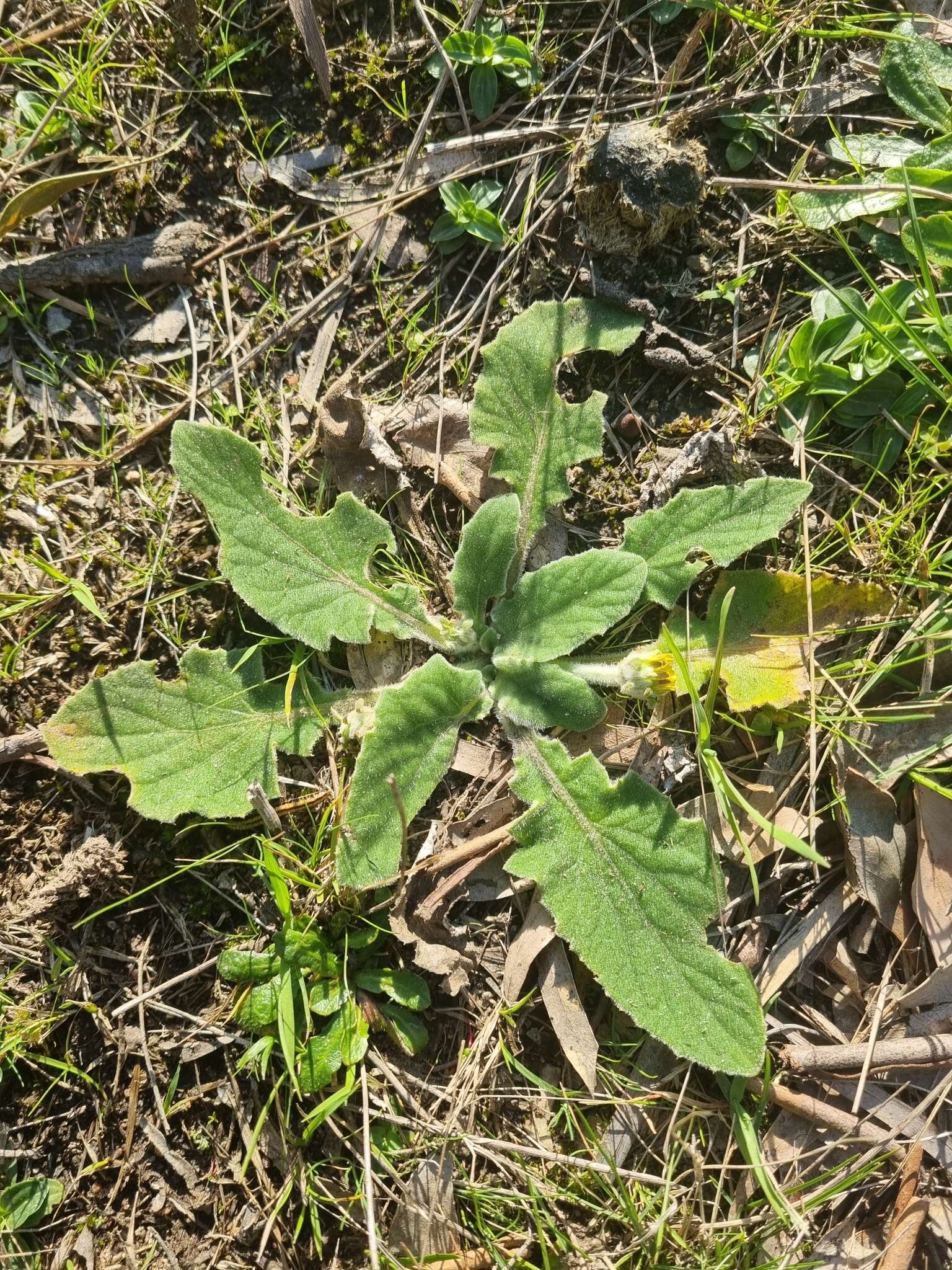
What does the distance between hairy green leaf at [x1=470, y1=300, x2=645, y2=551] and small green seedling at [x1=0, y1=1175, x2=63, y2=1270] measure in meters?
2.47

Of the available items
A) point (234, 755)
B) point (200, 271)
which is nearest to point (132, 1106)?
point (234, 755)

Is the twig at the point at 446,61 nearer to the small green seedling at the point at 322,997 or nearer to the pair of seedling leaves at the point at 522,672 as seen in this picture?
the pair of seedling leaves at the point at 522,672

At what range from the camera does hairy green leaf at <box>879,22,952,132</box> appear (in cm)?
277

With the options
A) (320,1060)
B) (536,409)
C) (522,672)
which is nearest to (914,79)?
(536,409)

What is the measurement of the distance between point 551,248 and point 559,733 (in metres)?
1.65

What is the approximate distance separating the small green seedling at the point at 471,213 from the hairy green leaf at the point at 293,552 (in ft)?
3.37

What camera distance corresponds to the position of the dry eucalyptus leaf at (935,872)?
2578 mm

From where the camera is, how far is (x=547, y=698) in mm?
2652

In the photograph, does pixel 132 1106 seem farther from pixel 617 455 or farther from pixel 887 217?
pixel 887 217

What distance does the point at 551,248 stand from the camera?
2.89 meters

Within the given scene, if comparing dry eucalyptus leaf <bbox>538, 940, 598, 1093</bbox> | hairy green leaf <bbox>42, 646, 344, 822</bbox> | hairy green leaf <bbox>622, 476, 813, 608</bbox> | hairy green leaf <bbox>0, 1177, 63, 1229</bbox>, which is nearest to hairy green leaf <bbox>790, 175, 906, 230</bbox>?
hairy green leaf <bbox>622, 476, 813, 608</bbox>

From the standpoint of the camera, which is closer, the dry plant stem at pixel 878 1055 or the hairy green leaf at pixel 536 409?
the dry plant stem at pixel 878 1055

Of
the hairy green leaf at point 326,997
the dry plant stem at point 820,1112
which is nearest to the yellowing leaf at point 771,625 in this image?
the dry plant stem at point 820,1112

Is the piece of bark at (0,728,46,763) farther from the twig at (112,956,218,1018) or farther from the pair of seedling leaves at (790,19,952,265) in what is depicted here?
the pair of seedling leaves at (790,19,952,265)
